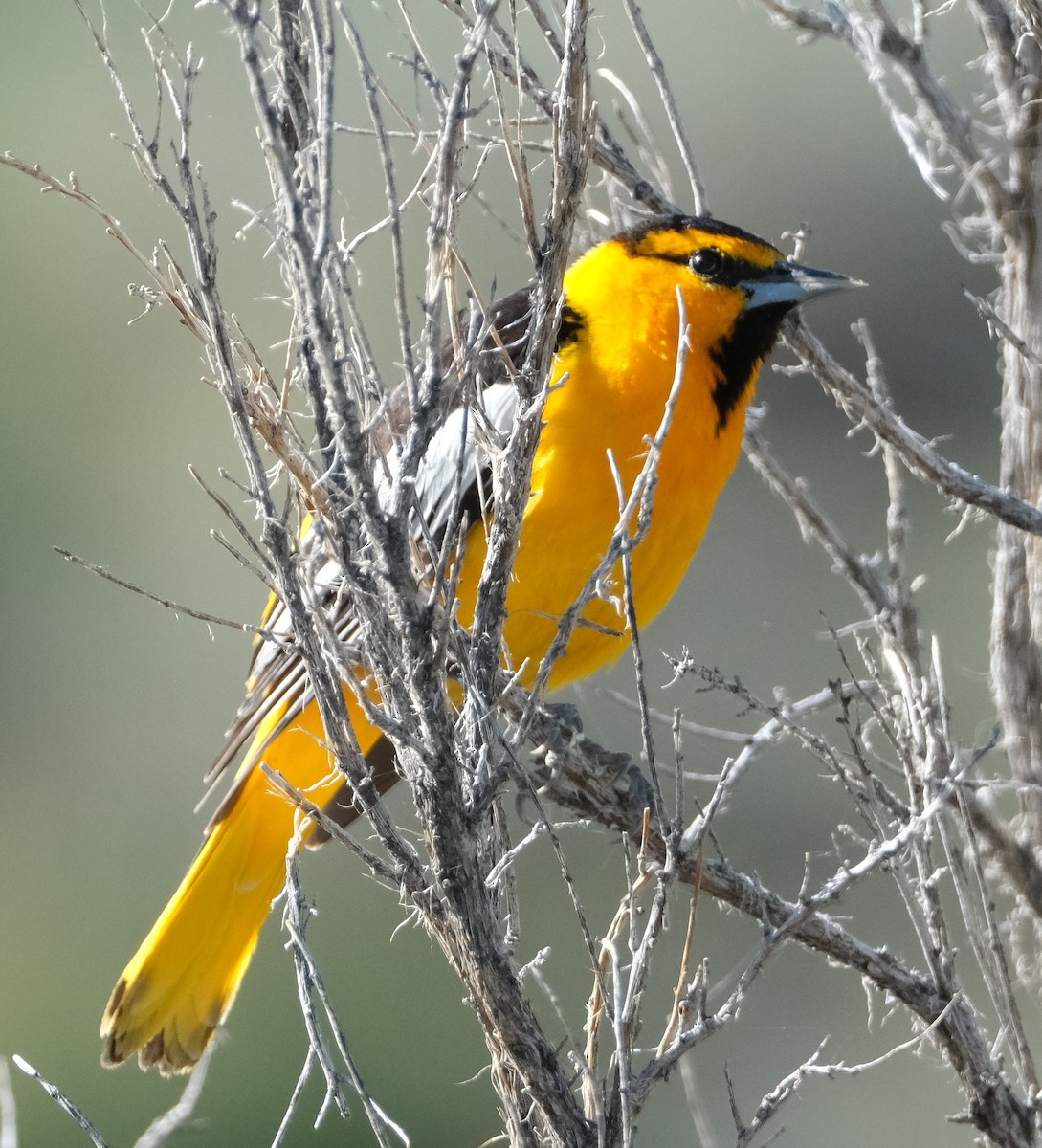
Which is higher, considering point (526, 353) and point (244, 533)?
point (526, 353)

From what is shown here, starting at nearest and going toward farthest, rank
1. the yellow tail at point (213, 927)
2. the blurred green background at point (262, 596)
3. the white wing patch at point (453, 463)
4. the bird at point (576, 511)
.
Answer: the white wing patch at point (453, 463)
the bird at point (576, 511)
the yellow tail at point (213, 927)
the blurred green background at point (262, 596)

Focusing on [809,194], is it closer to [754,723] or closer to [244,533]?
[754,723]

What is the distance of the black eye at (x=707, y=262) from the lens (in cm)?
240

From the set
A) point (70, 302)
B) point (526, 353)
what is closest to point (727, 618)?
point (526, 353)

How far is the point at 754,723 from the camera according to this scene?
21.1ft

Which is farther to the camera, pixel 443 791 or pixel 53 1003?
pixel 53 1003

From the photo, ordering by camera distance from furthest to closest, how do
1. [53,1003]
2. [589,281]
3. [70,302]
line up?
1. [70,302]
2. [53,1003]
3. [589,281]

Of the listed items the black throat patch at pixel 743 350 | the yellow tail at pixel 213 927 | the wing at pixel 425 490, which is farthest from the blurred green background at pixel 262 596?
the yellow tail at pixel 213 927

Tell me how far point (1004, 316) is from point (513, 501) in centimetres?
93

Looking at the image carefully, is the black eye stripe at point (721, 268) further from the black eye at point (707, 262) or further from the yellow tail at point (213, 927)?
the yellow tail at point (213, 927)

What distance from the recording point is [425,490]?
4.61 feet

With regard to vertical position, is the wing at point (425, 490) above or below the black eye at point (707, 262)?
below

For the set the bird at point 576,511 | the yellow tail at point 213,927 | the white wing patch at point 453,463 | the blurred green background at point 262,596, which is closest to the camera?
the white wing patch at point 453,463

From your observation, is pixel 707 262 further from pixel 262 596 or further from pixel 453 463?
pixel 262 596
